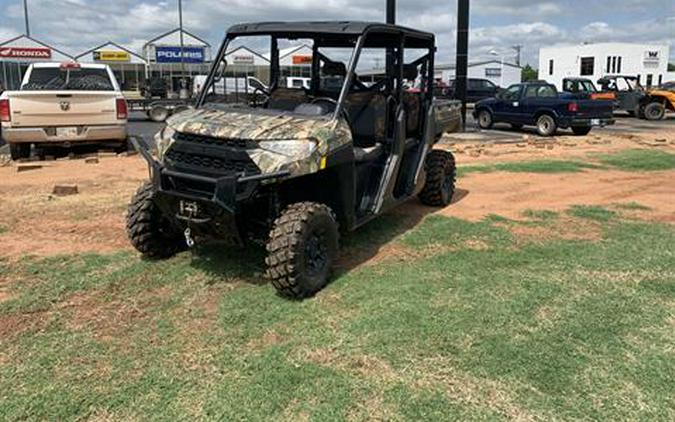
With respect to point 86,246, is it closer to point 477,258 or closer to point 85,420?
point 85,420

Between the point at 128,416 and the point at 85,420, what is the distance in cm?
21

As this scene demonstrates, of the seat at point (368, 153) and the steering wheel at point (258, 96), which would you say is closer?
the seat at point (368, 153)

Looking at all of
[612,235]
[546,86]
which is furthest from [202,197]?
[546,86]

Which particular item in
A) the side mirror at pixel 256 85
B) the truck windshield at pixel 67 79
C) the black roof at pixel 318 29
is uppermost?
the black roof at pixel 318 29

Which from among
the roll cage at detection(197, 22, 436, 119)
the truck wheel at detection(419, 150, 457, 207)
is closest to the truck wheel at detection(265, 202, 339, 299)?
the roll cage at detection(197, 22, 436, 119)

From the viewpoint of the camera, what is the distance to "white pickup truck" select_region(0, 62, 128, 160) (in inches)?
426

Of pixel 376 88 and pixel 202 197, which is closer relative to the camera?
pixel 202 197

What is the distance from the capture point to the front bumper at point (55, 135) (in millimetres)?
10961

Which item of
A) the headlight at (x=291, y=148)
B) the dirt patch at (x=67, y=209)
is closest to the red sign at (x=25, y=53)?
the dirt patch at (x=67, y=209)

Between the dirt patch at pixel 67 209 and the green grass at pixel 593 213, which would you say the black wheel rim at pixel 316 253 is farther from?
the green grass at pixel 593 213

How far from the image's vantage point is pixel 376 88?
20.7 feet

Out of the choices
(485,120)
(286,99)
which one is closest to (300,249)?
(286,99)

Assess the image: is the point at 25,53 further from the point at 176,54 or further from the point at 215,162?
the point at 215,162

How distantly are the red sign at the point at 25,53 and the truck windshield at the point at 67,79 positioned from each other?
37.6 metres
